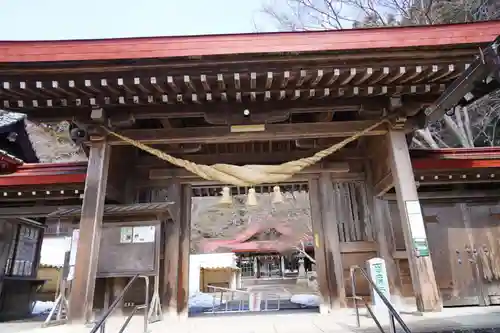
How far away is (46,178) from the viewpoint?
5430 millimetres

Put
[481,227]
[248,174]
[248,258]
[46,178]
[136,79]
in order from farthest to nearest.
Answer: [248,258]
[481,227]
[46,178]
[248,174]
[136,79]

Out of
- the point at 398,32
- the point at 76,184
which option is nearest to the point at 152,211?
the point at 76,184

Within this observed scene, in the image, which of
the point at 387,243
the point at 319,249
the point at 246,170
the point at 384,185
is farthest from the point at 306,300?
the point at 246,170

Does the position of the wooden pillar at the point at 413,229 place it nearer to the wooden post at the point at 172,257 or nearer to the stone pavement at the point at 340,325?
the stone pavement at the point at 340,325

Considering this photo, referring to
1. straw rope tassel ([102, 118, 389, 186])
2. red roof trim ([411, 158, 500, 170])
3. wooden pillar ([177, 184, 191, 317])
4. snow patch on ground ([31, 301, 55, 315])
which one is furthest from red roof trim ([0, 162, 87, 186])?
red roof trim ([411, 158, 500, 170])

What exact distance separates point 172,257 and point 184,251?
25 cm

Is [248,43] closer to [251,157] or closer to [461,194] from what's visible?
[251,157]

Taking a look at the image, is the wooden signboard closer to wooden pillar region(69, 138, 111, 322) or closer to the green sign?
wooden pillar region(69, 138, 111, 322)

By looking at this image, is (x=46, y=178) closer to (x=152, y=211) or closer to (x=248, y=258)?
(x=152, y=211)

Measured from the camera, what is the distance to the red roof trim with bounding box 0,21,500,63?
12.3 feet

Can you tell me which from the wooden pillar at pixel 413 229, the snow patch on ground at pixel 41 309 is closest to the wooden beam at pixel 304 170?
the wooden pillar at pixel 413 229

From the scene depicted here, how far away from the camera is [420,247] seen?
399 cm

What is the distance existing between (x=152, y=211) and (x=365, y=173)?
11.9 feet

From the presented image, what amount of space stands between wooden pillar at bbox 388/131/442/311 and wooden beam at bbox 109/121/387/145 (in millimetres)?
416
